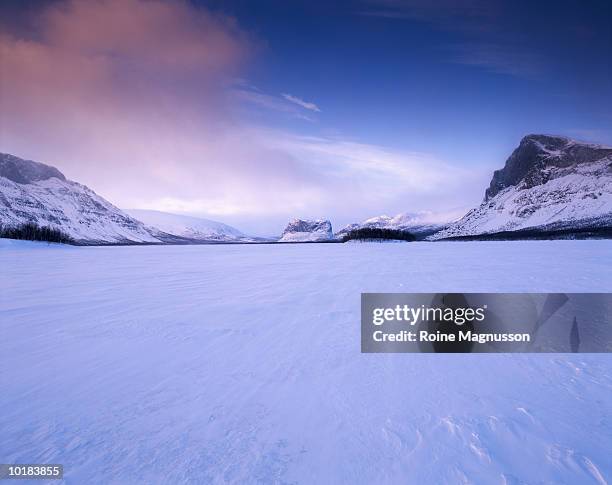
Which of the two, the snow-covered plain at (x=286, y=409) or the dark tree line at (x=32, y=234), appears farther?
the dark tree line at (x=32, y=234)

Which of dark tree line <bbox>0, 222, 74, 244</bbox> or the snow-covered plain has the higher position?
dark tree line <bbox>0, 222, 74, 244</bbox>

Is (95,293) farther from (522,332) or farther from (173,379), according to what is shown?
(522,332)

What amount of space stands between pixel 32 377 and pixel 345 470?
4.72 meters

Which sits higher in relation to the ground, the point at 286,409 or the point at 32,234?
the point at 32,234

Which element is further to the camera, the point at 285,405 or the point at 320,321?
the point at 320,321

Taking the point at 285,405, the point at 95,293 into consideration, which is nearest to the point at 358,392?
the point at 285,405

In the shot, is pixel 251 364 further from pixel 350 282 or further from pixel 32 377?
pixel 350 282

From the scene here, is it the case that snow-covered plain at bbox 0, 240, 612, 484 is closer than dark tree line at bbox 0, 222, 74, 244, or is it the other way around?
snow-covered plain at bbox 0, 240, 612, 484

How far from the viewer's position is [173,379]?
475cm

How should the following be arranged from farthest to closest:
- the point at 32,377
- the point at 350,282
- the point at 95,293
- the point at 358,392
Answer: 1. the point at 350,282
2. the point at 95,293
3. the point at 32,377
4. the point at 358,392

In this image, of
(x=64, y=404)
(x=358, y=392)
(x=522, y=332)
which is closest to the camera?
(x=64, y=404)

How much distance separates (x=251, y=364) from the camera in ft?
17.5

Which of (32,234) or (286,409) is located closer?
(286,409)

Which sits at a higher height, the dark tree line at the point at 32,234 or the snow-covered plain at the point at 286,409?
the dark tree line at the point at 32,234
